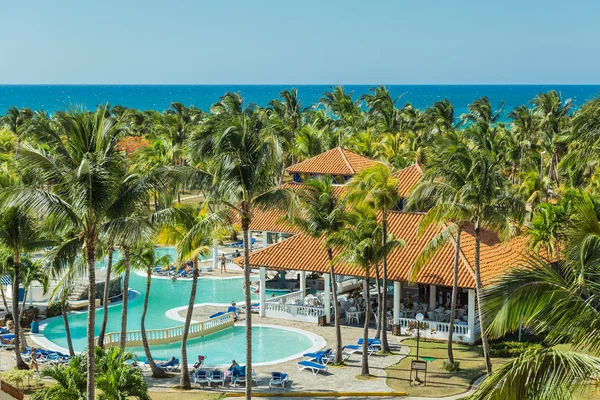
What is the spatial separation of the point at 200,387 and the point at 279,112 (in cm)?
4898

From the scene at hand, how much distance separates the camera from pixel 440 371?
28875 millimetres

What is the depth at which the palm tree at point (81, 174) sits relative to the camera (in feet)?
61.0

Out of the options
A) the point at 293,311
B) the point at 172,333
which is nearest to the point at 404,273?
the point at 293,311

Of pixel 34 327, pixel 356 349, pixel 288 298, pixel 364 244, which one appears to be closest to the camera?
pixel 364 244

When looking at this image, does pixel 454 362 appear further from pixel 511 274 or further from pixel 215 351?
pixel 511 274

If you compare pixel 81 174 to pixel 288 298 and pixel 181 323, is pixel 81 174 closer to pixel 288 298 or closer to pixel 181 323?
pixel 181 323

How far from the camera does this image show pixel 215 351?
33.4 meters

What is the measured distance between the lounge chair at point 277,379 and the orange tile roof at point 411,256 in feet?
25.6

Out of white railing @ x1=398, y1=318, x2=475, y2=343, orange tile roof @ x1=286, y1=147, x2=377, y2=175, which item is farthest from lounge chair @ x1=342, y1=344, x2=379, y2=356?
orange tile roof @ x1=286, y1=147, x2=377, y2=175

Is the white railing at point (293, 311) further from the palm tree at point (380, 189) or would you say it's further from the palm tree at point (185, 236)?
the palm tree at point (185, 236)

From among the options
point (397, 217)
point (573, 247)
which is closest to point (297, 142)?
point (397, 217)

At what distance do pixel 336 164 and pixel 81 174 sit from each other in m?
32.8

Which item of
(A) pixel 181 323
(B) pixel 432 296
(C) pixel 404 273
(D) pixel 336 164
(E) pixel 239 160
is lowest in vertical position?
(A) pixel 181 323

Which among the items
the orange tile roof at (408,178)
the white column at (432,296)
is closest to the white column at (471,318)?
the white column at (432,296)
